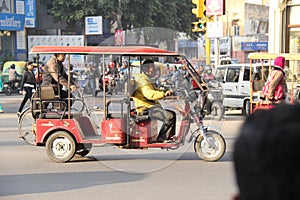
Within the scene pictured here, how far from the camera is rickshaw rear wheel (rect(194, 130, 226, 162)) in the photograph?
835cm

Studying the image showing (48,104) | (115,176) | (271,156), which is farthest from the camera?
(48,104)

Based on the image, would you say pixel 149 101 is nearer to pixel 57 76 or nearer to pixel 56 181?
pixel 57 76

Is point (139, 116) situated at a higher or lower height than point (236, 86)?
lower

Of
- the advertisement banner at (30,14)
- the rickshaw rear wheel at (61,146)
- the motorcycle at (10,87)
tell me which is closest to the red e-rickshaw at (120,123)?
the rickshaw rear wheel at (61,146)

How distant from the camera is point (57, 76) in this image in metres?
8.70

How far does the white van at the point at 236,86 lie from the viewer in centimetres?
1556

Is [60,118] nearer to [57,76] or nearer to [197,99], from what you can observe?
[57,76]

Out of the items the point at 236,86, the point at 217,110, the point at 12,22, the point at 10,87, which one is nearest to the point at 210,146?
the point at 217,110

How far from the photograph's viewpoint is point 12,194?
6457mm

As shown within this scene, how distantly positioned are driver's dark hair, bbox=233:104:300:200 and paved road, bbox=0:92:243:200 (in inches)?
181

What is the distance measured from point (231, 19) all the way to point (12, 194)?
52500 millimetres

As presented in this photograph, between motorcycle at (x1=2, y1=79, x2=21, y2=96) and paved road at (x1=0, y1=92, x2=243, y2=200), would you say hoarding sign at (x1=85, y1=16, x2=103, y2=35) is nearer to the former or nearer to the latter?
motorcycle at (x1=2, y1=79, x2=21, y2=96)

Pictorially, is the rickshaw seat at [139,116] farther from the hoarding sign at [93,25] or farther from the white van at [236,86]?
the hoarding sign at [93,25]

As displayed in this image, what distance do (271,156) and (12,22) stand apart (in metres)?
37.6
